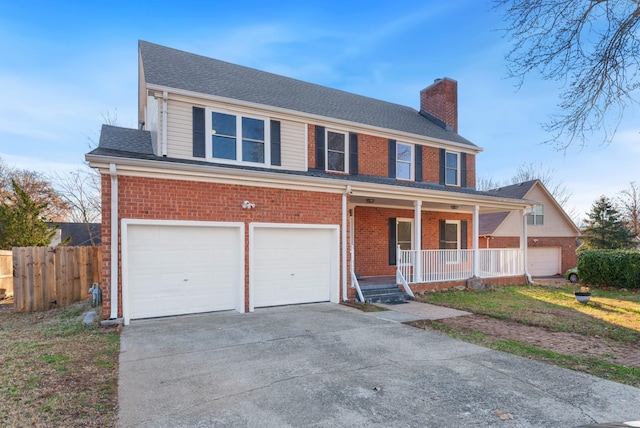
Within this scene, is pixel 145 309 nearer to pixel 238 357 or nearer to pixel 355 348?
pixel 238 357

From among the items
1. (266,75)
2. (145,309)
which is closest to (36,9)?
(266,75)

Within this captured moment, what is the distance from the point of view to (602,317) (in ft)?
29.2

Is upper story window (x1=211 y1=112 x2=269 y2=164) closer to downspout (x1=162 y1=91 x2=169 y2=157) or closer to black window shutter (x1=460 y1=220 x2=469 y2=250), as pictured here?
downspout (x1=162 y1=91 x2=169 y2=157)

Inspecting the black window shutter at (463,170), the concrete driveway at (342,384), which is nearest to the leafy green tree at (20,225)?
the concrete driveway at (342,384)

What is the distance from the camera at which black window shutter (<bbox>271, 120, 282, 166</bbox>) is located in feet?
35.3

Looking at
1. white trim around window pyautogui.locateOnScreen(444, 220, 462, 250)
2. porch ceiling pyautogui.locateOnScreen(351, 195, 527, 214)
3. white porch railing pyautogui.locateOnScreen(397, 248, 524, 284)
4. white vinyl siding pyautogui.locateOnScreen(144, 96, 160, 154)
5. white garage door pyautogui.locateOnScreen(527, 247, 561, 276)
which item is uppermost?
white vinyl siding pyautogui.locateOnScreen(144, 96, 160, 154)

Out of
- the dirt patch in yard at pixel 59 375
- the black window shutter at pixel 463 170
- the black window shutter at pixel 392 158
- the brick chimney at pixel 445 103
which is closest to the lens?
the dirt patch in yard at pixel 59 375

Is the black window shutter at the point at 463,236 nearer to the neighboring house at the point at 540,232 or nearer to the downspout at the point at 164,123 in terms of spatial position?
the neighboring house at the point at 540,232

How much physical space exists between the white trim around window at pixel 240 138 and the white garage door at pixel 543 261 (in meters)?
18.8

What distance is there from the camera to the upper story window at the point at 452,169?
49.7ft

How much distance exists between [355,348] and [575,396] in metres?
2.96

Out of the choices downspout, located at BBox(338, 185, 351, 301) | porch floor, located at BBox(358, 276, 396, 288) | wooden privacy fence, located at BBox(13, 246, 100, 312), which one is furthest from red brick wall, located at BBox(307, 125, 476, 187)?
wooden privacy fence, located at BBox(13, 246, 100, 312)

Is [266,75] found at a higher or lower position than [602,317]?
higher

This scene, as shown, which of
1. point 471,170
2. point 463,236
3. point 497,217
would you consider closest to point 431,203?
point 463,236
